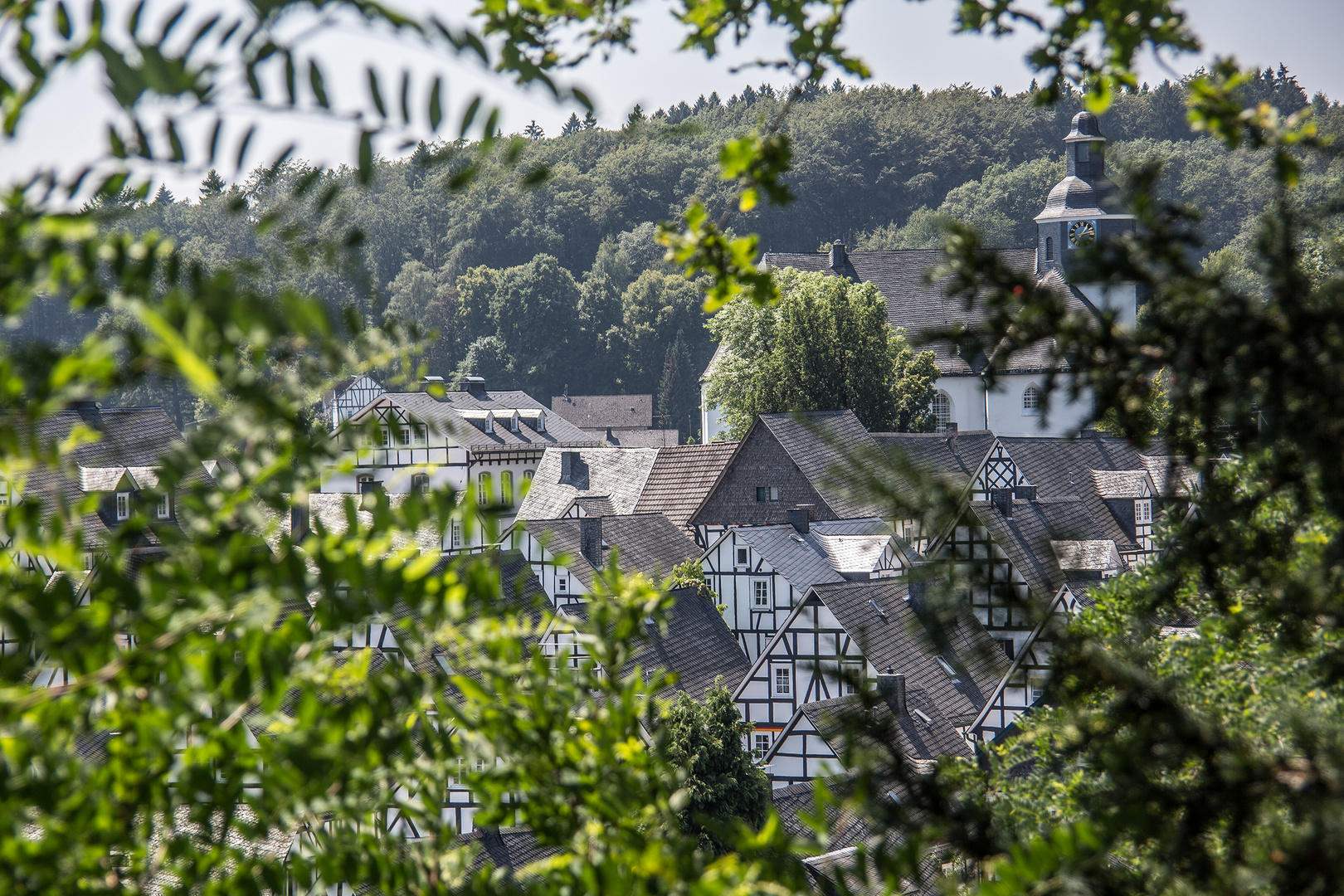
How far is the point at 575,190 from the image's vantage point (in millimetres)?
111125

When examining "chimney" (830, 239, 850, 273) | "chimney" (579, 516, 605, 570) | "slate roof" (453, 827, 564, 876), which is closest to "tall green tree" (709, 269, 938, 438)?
"chimney" (830, 239, 850, 273)

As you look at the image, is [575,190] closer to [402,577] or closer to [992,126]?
[992,126]

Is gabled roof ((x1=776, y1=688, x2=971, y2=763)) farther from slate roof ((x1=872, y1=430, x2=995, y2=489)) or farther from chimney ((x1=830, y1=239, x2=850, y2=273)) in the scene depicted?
chimney ((x1=830, y1=239, x2=850, y2=273))

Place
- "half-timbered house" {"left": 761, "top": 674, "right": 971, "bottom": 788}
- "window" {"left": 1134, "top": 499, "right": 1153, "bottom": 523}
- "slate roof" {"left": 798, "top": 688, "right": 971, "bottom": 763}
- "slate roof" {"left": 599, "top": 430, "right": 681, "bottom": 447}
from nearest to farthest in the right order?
1. "slate roof" {"left": 798, "top": 688, "right": 971, "bottom": 763}
2. "half-timbered house" {"left": 761, "top": 674, "right": 971, "bottom": 788}
3. "window" {"left": 1134, "top": 499, "right": 1153, "bottom": 523}
4. "slate roof" {"left": 599, "top": 430, "right": 681, "bottom": 447}

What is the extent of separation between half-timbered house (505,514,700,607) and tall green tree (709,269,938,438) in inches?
395

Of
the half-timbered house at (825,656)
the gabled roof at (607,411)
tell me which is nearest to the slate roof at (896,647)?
the half-timbered house at (825,656)

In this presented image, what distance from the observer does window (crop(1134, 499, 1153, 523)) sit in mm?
34000

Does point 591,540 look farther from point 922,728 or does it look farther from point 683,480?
point 922,728

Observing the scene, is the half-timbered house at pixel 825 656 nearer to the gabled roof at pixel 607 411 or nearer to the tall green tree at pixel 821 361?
the tall green tree at pixel 821 361

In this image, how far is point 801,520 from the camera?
2819 centimetres

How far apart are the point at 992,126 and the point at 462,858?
11150 centimetres

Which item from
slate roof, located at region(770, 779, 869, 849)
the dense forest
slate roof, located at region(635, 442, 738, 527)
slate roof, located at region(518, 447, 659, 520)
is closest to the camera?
slate roof, located at region(770, 779, 869, 849)

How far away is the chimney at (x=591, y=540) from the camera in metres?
28.0

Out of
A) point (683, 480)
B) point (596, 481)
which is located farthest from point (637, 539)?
point (596, 481)
